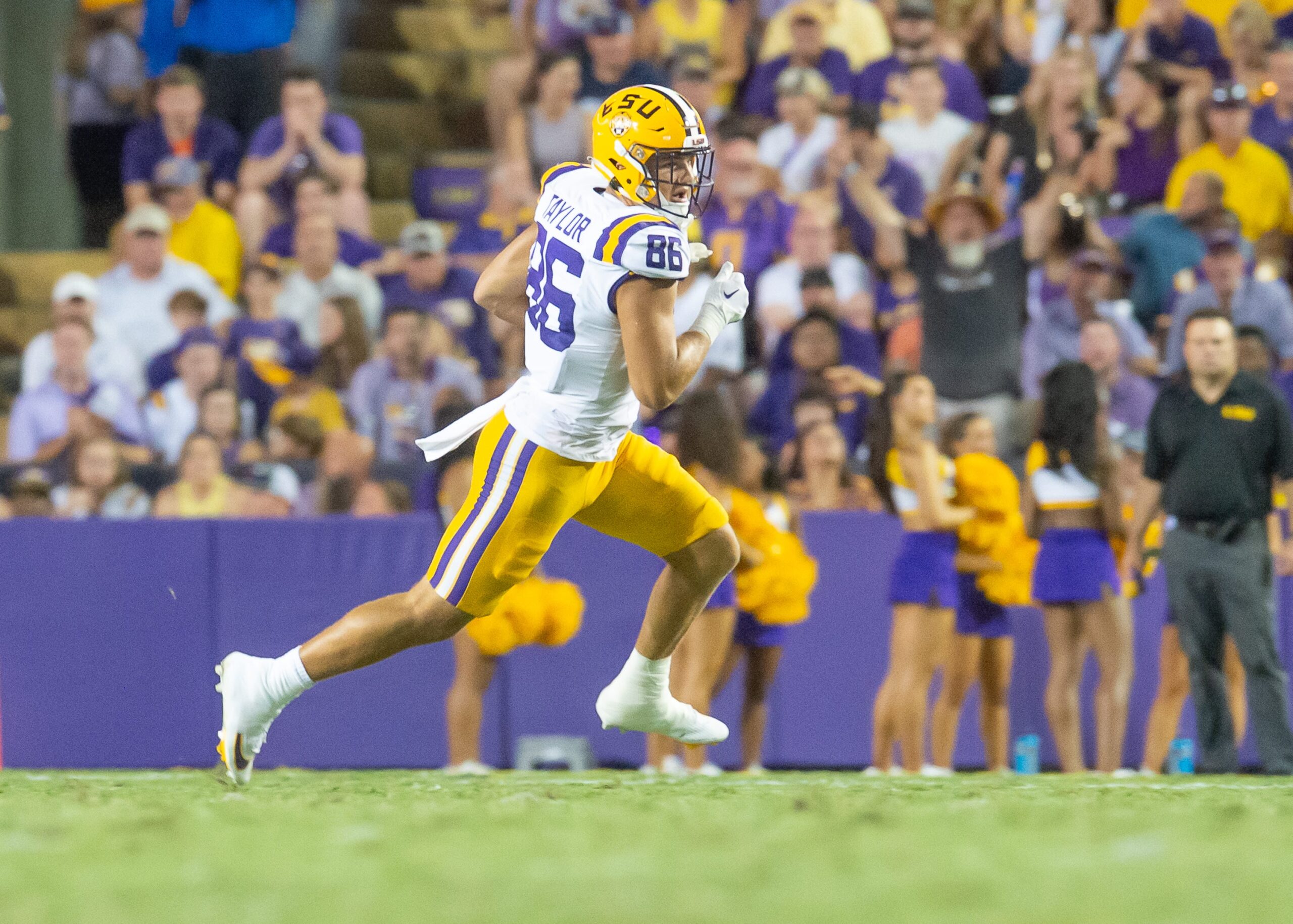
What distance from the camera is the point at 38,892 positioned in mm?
3193

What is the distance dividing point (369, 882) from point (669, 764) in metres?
4.41

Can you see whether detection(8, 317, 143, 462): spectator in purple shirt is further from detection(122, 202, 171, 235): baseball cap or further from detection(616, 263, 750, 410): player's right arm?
detection(616, 263, 750, 410): player's right arm

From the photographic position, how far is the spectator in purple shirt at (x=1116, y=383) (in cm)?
923

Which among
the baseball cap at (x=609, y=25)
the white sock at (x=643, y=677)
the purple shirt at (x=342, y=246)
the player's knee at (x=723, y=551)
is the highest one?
the baseball cap at (x=609, y=25)

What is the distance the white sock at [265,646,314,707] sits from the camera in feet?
16.3

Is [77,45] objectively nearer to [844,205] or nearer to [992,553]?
[844,205]

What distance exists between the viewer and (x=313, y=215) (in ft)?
34.3

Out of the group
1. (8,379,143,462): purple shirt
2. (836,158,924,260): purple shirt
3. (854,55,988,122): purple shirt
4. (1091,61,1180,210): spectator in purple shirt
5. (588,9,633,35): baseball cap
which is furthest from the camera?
(588,9,633,35): baseball cap

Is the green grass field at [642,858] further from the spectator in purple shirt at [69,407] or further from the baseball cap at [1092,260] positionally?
the baseball cap at [1092,260]

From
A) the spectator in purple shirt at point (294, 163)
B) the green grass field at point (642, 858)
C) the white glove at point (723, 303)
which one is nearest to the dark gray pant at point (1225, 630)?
the green grass field at point (642, 858)

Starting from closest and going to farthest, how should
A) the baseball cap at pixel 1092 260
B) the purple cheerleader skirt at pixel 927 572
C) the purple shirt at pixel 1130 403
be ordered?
1. the purple cheerleader skirt at pixel 927 572
2. the purple shirt at pixel 1130 403
3. the baseball cap at pixel 1092 260

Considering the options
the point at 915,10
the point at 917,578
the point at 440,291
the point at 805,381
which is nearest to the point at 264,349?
the point at 440,291

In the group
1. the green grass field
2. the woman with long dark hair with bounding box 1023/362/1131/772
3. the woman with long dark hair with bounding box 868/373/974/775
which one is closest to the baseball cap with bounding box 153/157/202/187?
the woman with long dark hair with bounding box 868/373/974/775

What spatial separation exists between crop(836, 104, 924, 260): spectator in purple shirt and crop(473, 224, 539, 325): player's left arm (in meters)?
5.10
